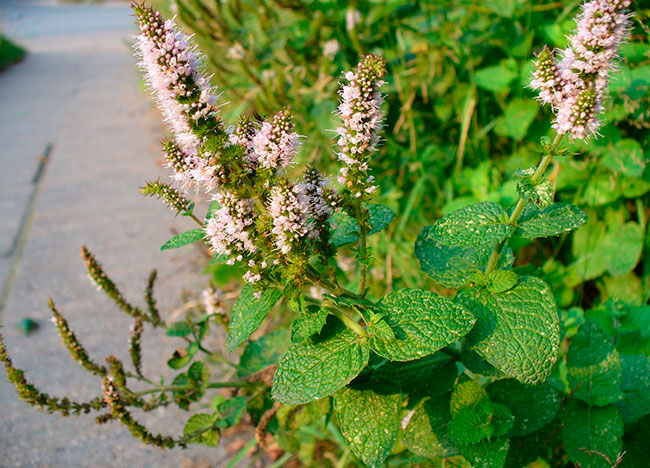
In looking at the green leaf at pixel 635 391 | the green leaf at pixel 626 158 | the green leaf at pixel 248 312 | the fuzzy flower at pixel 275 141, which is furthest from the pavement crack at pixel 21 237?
the green leaf at pixel 626 158

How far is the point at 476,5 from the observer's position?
2822mm

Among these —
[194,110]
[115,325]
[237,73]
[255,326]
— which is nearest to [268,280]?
[255,326]

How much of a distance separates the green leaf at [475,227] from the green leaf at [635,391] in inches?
23.6

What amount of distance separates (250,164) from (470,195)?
1743 mm

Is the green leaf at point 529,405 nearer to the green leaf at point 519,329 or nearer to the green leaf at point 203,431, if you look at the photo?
the green leaf at point 519,329

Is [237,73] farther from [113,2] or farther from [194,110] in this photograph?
[113,2]

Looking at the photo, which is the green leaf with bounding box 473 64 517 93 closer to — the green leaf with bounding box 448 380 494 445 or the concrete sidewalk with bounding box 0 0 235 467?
the green leaf with bounding box 448 380 494 445

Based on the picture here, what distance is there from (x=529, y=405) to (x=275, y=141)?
36.3 inches

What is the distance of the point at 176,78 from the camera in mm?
1037

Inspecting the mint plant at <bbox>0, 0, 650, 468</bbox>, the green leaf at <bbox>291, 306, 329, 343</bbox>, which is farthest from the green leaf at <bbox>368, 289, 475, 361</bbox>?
the green leaf at <bbox>291, 306, 329, 343</bbox>

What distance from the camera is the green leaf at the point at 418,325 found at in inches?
43.6

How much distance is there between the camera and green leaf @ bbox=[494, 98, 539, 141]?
236cm

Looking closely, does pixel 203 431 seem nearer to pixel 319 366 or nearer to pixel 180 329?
pixel 180 329

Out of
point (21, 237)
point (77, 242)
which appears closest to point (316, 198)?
point (77, 242)
